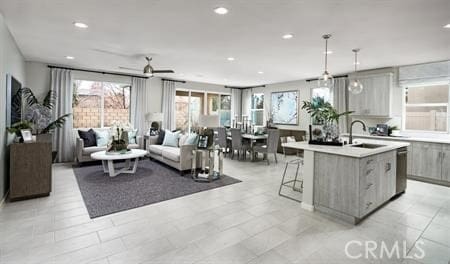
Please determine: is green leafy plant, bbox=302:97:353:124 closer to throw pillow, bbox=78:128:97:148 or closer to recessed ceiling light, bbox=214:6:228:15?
recessed ceiling light, bbox=214:6:228:15

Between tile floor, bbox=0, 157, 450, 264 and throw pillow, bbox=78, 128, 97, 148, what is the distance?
7.87 feet

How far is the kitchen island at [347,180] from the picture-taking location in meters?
2.79

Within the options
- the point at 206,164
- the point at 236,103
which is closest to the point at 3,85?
the point at 206,164

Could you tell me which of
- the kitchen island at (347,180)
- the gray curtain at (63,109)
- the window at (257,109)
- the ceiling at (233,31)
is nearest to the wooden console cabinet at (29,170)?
the ceiling at (233,31)

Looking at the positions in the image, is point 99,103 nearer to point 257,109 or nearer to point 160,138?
point 160,138

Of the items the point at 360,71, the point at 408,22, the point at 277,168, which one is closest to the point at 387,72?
the point at 360,71

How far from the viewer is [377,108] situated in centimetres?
565

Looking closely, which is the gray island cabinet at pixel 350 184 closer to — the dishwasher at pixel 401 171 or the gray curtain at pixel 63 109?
the dishwasher at pixel 401 171

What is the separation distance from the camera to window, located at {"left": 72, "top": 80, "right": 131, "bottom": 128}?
6.55 m

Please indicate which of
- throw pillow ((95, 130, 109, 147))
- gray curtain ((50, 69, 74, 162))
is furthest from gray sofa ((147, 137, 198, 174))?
gray curtain ((50, 69, 74, 162))

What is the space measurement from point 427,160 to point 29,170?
7.16 m

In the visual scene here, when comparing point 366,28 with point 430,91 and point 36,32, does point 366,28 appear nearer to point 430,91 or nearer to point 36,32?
point 430,91

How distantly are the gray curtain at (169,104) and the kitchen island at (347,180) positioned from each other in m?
5.34

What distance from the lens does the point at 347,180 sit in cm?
285
